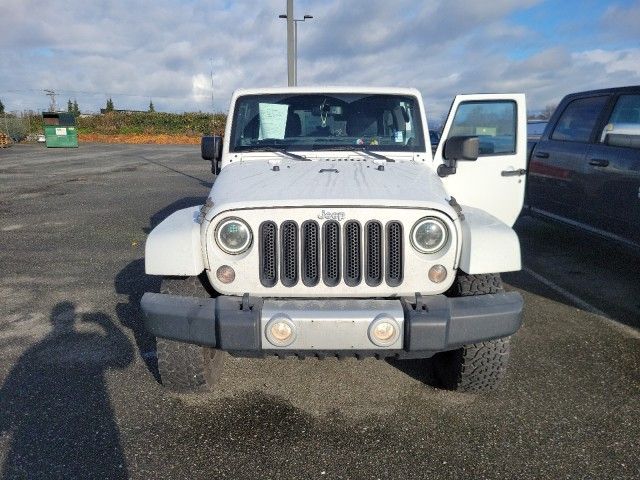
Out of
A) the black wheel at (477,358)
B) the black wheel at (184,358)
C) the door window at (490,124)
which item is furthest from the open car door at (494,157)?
the black wheel at (184,358)

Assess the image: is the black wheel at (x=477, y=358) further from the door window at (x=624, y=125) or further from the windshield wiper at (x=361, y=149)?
the door window at (x=624, y=125)

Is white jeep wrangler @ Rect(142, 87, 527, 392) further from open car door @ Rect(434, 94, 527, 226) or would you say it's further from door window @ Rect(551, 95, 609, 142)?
door window @ Rect(551, 95, 609, 142)

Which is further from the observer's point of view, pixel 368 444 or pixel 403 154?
pixel 403 154

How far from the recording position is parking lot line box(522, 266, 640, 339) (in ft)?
14.3

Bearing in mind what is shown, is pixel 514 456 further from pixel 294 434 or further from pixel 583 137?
pixel 583 137

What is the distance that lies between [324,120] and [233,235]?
175 cm

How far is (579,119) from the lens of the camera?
6059 mm

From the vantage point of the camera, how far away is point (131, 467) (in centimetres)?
266

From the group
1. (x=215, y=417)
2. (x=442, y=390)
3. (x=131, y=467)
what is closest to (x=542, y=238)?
(x=442, y=390)

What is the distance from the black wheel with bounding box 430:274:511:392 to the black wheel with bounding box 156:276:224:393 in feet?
4.86

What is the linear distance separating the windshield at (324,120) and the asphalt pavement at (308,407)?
1.71 meters

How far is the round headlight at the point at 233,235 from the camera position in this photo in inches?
113

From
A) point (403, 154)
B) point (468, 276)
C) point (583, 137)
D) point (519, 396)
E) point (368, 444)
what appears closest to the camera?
point (368, 444)

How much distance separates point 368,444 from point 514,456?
750 millimetres
